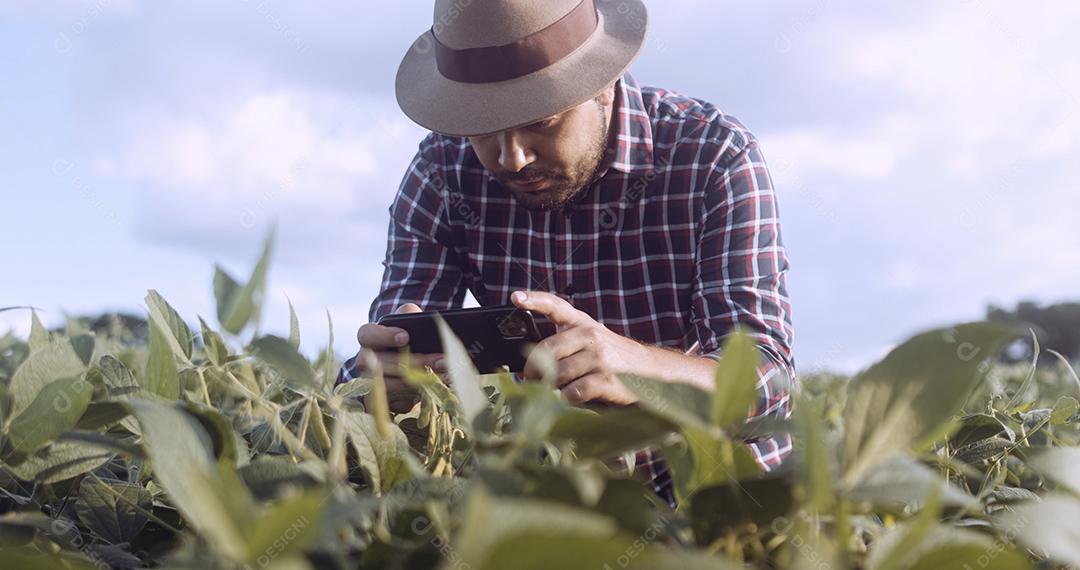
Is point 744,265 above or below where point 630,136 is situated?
below

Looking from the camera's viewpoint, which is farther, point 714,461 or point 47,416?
point 47,416

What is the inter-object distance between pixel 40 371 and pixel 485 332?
4.20ft

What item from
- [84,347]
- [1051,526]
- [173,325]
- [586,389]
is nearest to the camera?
[1051,526]

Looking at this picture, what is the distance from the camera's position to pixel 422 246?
3.35 metres

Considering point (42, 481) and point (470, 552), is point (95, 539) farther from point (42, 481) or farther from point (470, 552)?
point (470, 552)

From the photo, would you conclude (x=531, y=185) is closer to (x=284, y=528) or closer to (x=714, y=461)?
(x=714, y=461)

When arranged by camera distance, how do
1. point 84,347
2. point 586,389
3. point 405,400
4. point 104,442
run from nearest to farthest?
point 104,442, point 84,347, point 405,400, point 586,389

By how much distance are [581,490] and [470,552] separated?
129 millimetres

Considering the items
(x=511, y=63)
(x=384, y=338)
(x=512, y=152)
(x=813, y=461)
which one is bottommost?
(x=384, y=338)

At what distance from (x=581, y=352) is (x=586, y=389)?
6.0 inches

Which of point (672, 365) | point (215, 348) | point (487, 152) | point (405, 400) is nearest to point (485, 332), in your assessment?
point (672, 365)

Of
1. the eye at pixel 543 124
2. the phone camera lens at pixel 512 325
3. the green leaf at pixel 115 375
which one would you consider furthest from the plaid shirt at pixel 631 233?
the green leaf at pixel 115 375

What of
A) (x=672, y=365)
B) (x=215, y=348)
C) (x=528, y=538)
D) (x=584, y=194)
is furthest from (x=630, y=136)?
(x=528, y=538)

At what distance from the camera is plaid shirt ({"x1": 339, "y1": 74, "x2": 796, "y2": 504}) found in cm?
293
